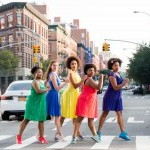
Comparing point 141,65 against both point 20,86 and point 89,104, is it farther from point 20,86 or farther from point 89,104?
point 89,104

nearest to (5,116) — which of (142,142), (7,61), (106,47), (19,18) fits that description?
(142,142)

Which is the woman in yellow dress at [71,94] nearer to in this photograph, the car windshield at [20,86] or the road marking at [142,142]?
the road marking at [142,142]

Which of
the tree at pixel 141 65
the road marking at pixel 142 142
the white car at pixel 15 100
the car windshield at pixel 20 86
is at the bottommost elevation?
the road marking at pixel 142 142

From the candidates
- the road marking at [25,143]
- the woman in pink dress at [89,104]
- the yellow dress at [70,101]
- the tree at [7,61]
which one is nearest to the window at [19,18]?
the tree at [7,61]

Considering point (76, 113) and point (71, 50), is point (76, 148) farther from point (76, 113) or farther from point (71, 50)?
point (71, 50)

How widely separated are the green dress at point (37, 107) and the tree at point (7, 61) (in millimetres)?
62756

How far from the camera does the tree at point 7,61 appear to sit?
2904 inches

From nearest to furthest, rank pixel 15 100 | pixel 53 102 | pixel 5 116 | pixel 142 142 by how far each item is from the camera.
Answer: pixel 142 142 < pixel 53 102 < pixel 15 100 < pixel 5 116

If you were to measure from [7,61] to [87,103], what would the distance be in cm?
6361

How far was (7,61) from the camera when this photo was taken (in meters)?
73.8

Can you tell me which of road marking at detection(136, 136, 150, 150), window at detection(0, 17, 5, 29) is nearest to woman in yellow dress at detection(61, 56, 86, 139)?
road marking at detection(136, 136, 150, 150)

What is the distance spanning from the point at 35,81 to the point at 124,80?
1.81 m

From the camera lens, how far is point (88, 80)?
10875mm

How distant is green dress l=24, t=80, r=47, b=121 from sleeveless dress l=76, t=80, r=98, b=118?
2.32ft
